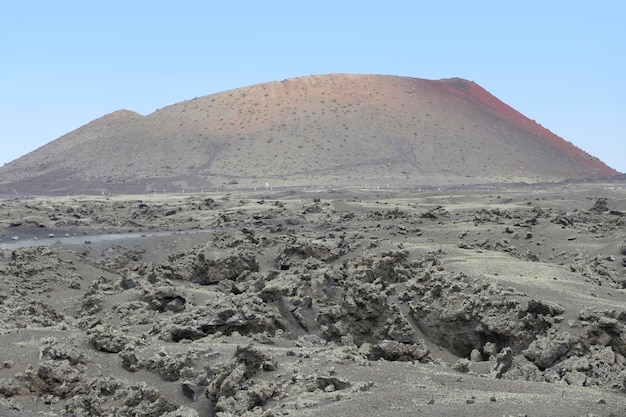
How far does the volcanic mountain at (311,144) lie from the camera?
77.7 m

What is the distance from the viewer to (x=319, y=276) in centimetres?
1515

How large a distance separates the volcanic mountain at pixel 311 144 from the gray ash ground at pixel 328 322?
157 feet

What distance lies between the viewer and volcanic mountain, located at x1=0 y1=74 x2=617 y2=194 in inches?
3059

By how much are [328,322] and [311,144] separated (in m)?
72.8

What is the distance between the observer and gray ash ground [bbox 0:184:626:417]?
8.22m

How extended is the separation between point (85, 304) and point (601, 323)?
880 centimetres

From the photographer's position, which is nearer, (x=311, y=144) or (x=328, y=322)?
(x=328, y=322)

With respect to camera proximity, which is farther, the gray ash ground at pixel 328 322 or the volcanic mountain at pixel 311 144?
the volcanic mountain at pixel 311 144

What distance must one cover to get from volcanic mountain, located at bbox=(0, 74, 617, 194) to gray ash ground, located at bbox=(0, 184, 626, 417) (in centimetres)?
4794

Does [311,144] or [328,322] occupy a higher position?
[311,144]

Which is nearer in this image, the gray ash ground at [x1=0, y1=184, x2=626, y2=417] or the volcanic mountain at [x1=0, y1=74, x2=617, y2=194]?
the gray ash ground at [x1=0, y1=184, x2=626, y2=417]

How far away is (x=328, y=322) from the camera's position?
13109 mm

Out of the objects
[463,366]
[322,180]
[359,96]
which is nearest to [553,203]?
[463,366]

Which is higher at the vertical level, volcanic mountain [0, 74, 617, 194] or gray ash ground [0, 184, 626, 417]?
volcanic mountain [0, 74, 617, 194]
